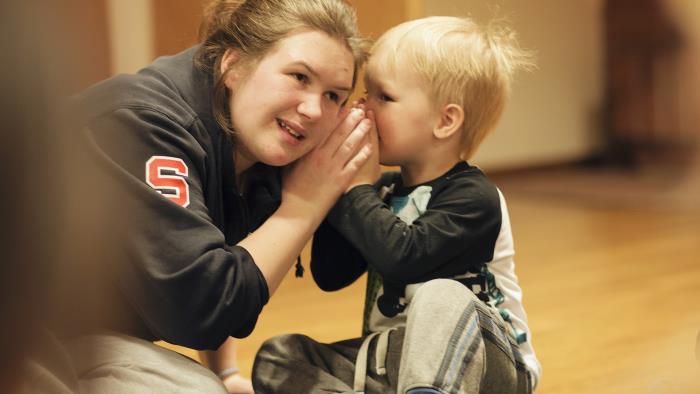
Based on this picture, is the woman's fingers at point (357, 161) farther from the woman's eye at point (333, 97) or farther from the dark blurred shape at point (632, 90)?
the dark blurred shape at point (632, 90)

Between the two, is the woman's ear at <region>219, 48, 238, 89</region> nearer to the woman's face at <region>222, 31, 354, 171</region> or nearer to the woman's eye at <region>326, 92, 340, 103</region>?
the woman's face at <region>222, 31, 354, 171</region>

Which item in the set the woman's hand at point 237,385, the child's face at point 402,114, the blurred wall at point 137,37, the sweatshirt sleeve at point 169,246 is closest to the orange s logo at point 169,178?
the sweatshirt sleeve at point 169,246

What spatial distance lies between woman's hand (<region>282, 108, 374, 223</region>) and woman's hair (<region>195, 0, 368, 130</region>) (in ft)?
0.23

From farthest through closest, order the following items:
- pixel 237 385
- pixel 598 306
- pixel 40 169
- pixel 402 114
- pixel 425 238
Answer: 1. pixel 598 306
2. pixel 237 385
3. pixel 402 114
4. pixel 425 238
5. pixel 40 169

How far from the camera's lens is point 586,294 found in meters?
2.14

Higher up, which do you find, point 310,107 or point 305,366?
point 310,107

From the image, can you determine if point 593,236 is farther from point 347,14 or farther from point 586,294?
point 347,14

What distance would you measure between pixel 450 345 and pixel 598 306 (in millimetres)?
1095

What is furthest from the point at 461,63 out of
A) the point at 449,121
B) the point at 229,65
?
the point at 229,65

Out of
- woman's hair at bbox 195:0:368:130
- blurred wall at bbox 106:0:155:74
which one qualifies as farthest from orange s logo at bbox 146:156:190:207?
blurred wall at bbox 106:0:155:74

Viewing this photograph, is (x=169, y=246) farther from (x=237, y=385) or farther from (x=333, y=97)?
(x=237, y=385)

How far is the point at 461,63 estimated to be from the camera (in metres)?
1.21

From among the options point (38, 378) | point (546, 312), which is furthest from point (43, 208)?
point (546, 312)

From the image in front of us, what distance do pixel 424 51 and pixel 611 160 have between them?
4037 mm
